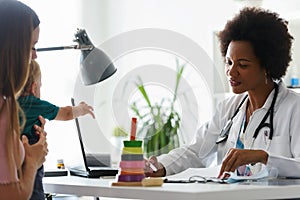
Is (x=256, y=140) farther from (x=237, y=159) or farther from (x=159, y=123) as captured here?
(x=159, y=123)

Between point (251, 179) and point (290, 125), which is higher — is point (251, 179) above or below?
below

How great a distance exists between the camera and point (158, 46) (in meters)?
4.29

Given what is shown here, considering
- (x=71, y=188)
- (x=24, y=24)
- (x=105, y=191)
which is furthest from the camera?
(x=71, y=188)

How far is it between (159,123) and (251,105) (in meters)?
1.71

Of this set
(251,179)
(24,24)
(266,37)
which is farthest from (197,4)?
(24,24)

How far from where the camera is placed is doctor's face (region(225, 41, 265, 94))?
7.38ft

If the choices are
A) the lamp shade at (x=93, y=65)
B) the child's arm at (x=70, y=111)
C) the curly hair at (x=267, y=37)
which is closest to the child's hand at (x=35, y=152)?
the child's arm at (x=70, y=111)

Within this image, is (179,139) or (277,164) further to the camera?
(179,139)

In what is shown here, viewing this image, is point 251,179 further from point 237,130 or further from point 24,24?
point 24,24

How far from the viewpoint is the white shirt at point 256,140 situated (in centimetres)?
200

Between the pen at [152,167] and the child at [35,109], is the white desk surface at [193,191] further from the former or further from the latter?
the pen at [152,167]

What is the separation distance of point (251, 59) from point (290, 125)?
0.30 meters

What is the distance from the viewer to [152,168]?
209 cm

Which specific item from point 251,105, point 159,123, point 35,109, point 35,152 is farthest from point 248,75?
point 159,123
